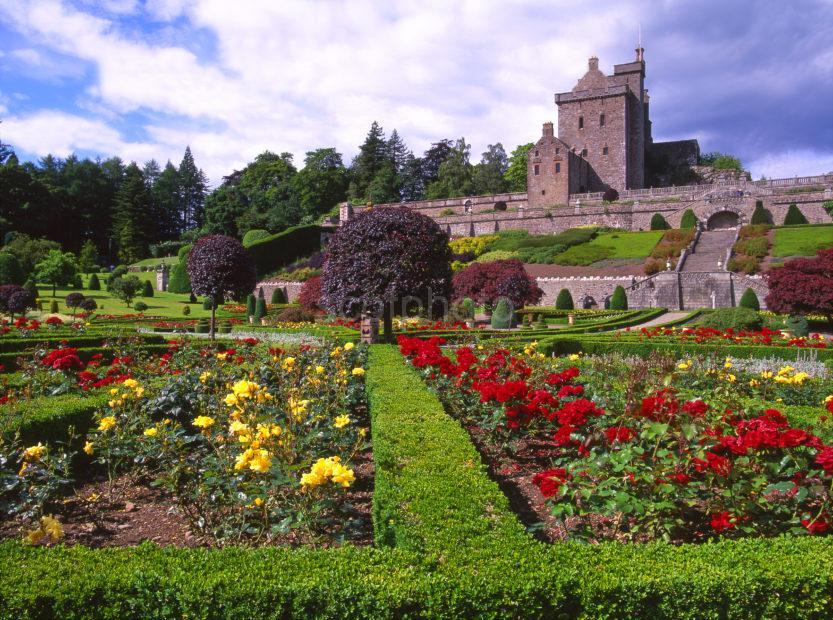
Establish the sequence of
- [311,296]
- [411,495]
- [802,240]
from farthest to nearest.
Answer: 1. [802,240]
2. [311,296]
3. [411,495]

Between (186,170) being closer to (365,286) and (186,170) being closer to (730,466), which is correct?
(365,286)

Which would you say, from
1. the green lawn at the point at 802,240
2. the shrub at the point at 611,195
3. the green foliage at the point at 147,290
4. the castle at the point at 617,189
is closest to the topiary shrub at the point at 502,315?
the castle at the point at 617,189

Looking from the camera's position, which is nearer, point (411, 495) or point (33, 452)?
point (411, 495)

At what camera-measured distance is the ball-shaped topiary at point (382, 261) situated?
39.4 feet

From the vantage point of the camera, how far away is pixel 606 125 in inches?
2064

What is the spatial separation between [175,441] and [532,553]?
2.98m

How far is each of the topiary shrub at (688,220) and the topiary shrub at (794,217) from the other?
18.5 feet

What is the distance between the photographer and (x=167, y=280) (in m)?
42.8

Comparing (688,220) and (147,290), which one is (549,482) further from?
(688,220)

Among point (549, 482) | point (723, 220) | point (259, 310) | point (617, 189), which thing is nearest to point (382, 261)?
point (549, 482)

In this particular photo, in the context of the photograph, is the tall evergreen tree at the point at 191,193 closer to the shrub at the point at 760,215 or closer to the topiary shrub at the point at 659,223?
the topiary shrub at the point at 659,223

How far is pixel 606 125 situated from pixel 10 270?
44913mm

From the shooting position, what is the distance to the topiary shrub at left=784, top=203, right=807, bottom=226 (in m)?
40.7

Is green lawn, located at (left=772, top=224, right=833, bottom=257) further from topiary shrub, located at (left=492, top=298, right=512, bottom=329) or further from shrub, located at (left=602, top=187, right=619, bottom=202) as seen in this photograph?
topiary shrub, located at (left=492, top=298, right=512, bottom=329)
